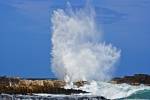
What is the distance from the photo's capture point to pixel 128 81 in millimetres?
77562

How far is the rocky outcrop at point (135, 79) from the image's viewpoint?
76500 mm

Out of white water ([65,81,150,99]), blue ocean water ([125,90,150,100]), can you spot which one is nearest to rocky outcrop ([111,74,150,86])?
white water ([65,81,150,99])

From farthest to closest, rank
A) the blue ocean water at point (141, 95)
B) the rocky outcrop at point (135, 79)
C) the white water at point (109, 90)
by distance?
the rocky outcrop at point (135, 79), the white water at point (109, 90), the blue ocean water at point (141, 95)

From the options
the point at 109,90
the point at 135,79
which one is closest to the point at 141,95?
the point at 109,90

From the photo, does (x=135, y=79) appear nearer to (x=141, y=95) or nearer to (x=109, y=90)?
(x=109, y=90)

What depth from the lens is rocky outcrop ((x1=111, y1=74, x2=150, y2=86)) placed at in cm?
7650

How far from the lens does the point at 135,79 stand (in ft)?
258

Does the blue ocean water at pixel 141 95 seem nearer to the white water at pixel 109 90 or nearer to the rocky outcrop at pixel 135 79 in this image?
the white water at pixel 109 90

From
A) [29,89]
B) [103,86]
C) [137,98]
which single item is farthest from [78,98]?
[103,86]

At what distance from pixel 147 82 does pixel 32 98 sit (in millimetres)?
33221

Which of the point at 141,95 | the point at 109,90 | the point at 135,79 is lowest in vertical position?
the point at 141,95

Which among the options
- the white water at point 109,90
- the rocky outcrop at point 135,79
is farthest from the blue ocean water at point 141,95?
the rocky outcrop at point 135,79

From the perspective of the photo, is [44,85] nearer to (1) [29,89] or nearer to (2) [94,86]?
(1) [29,89]

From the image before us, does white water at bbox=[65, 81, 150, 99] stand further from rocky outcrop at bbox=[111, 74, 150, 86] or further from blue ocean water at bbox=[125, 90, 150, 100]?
rocky outcrop at bbox=[111, 74, 150, 86]
